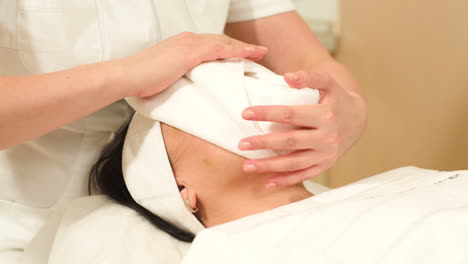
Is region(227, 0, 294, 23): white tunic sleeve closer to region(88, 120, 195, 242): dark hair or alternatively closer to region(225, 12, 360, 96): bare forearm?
region(225, 12, 360, 96): bare forearm

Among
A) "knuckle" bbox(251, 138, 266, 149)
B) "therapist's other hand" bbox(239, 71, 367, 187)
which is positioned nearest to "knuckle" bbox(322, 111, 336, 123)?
"therapist's other hand" bbox(239, 71, 367, 187)

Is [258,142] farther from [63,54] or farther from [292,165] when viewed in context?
[63,54]

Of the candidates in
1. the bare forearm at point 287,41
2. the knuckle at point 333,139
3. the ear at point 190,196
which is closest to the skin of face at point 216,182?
the ear at point 190,196

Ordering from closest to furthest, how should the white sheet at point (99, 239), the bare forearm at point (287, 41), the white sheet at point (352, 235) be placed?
the white sheet at point (352, 235) < the white sheet at point (99, 239) < the bare forearm at point (287, 41)

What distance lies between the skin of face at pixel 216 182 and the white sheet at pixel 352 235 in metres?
0.13

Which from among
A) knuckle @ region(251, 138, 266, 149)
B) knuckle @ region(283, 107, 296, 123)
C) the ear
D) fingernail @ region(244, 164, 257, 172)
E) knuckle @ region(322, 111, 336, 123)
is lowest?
the ear

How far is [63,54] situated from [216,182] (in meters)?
0.35

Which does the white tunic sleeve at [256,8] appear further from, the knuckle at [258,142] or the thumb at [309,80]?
the knuckle at [258,142]

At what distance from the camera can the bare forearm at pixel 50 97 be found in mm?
680

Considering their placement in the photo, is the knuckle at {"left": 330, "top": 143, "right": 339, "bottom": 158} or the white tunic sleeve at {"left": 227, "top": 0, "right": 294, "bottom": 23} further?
the white tunic sleeve at {"left": 227, "top": 0, "right": 294, "bottom": 23}

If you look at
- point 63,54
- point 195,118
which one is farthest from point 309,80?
point 63,54

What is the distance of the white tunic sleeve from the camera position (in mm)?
1110

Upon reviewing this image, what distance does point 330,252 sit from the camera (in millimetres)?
593

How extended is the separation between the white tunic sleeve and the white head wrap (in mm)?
332
